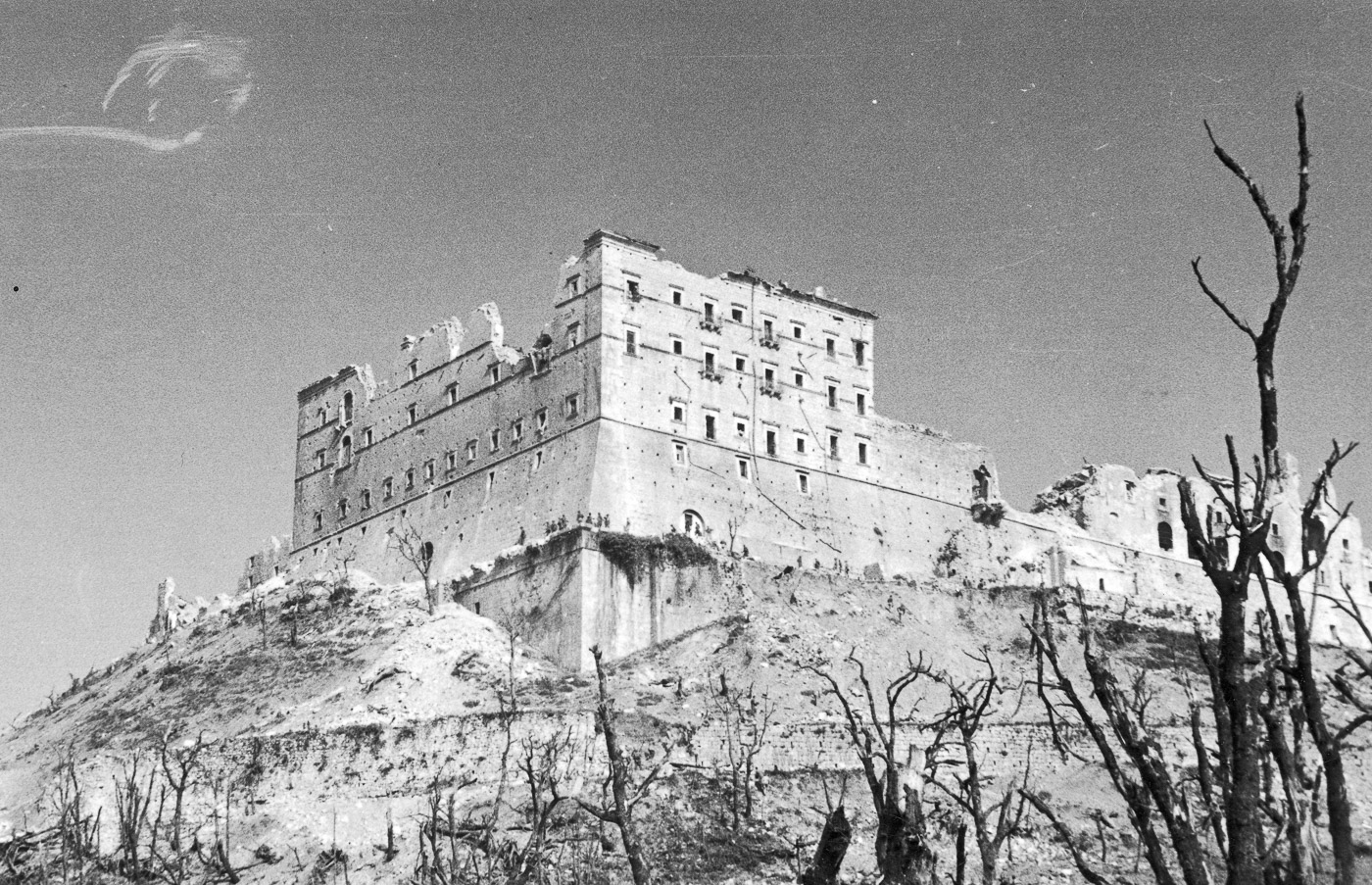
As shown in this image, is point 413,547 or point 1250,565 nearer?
point 1250,565

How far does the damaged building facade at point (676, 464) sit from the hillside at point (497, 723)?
4.27 metres

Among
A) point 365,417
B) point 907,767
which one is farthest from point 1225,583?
point 365,417

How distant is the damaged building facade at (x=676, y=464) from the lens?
68.1m

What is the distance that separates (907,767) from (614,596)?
47.5 meters

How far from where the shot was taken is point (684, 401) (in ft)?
231

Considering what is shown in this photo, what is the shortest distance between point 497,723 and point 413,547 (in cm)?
2473

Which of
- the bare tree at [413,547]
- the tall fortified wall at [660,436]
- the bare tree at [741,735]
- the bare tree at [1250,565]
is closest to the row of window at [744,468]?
the tall fortified wall at [660,436]

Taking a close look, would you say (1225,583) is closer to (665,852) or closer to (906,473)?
(665,852)

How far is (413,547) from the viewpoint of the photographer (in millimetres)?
75250

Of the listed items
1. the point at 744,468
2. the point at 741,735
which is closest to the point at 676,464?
the point at 744,468

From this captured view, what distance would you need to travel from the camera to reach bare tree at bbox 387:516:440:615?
239ft

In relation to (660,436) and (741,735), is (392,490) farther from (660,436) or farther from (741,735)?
(741,735)

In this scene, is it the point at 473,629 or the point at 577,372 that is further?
the point at 577,372

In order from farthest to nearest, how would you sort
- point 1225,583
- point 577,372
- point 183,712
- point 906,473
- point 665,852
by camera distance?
point 906,473 → point 577,372 → point 183,712 → point 665,852 → point 1225,583
